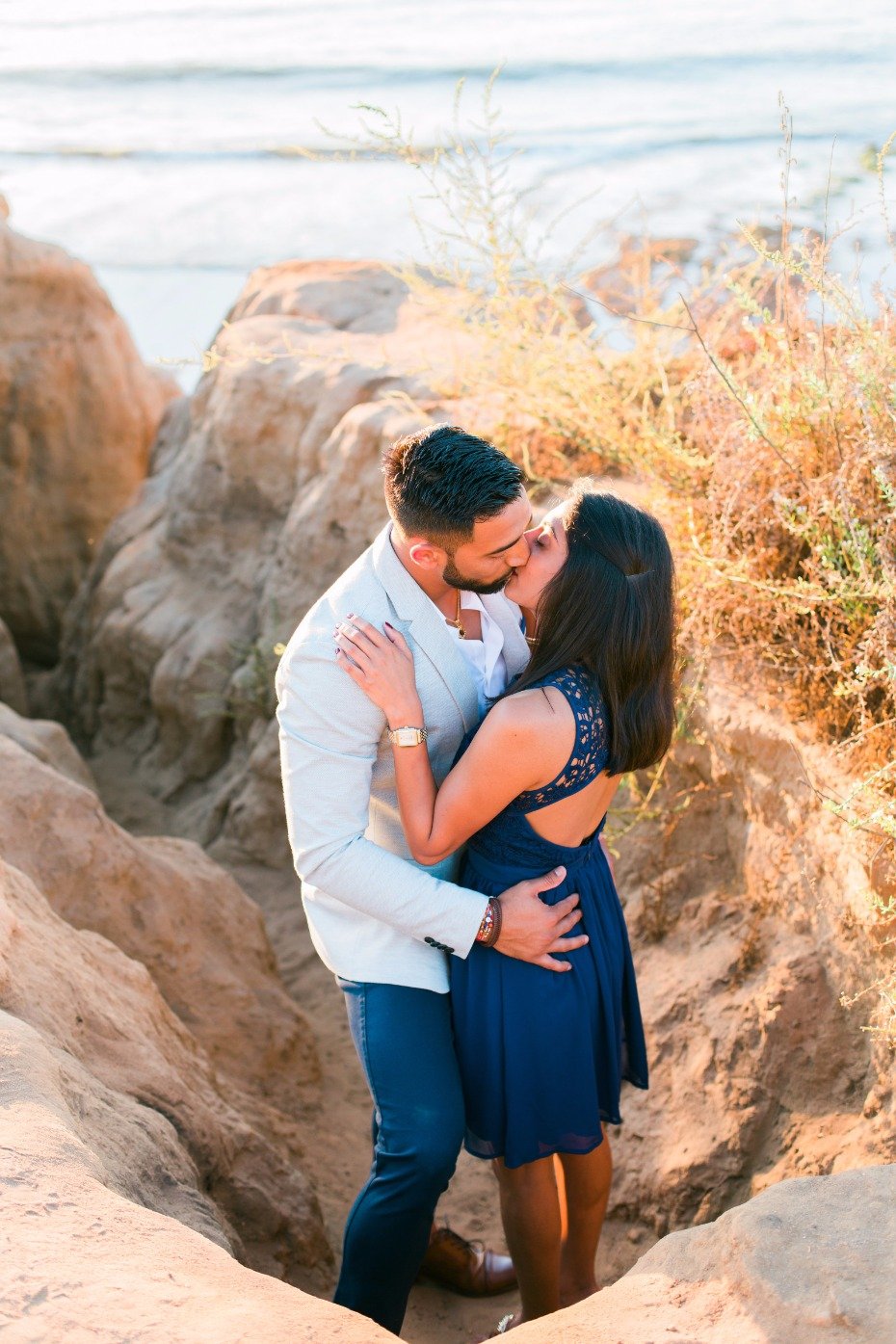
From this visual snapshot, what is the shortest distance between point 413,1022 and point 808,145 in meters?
13.7

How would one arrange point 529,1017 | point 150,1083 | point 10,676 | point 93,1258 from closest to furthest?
point 93,1258 → point 529,1017 → point 150,1083 → point 10,676

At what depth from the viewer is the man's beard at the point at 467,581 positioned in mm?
2621

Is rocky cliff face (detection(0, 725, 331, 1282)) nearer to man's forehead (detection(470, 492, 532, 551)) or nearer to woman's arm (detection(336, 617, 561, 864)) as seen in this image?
woman's arm (detection(336, 617, 561, 864))

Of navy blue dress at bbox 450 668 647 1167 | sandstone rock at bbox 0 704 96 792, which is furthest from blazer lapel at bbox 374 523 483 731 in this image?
sandstone rock at bbox 0 704 96 792

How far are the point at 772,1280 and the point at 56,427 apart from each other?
7.03 m

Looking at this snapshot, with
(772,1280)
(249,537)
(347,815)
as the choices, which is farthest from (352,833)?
(249,537)

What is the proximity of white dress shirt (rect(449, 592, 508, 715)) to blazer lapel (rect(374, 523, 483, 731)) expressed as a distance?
0.09 metres

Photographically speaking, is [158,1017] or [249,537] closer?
[158,1017]

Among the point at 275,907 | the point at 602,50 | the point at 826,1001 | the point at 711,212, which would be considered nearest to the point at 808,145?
the point at 711,212

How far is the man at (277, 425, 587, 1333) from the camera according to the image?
2.57 meters

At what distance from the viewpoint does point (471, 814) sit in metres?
2.52

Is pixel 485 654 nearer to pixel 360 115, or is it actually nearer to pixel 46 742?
pixel 46 742

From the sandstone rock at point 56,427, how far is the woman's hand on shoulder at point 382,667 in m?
5.82

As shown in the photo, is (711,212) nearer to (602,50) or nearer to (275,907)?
(602,50)
